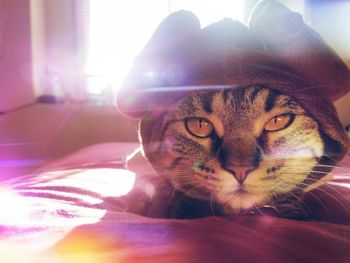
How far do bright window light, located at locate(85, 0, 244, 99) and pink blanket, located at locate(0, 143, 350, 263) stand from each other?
0.16 meters

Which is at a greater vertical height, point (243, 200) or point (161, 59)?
point (161, 59)

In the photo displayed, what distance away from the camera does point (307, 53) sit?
307 mm

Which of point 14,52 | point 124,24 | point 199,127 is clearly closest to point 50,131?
point 14,52

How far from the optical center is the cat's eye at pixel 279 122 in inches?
12.4

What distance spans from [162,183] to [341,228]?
0.18 m

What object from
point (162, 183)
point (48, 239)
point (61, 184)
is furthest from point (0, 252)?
point (61, 184)

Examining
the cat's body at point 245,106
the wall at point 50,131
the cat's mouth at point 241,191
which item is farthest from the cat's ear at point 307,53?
the wall at point 50,131

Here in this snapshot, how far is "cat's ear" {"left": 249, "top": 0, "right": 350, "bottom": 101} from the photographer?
1.00 ft

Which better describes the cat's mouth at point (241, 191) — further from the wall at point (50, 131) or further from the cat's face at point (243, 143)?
the wall at point (50, 131)

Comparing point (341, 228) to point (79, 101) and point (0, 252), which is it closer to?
point (0, 252)

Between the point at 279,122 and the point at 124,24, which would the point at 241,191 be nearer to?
the point at 279,122

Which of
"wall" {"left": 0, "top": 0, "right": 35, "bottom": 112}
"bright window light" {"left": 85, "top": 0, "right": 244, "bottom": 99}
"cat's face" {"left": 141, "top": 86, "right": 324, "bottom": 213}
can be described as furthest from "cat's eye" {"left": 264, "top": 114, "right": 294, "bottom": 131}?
"wall" {"left": 0, "top": 0, "right": 35, "bottom": 112}

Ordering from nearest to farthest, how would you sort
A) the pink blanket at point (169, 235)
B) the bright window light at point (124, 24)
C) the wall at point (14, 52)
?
the pink blanket at point (169, 235) < the bright window light at point (124, 24) < the wall at point (14, 52)

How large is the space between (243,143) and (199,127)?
5 centimetres
